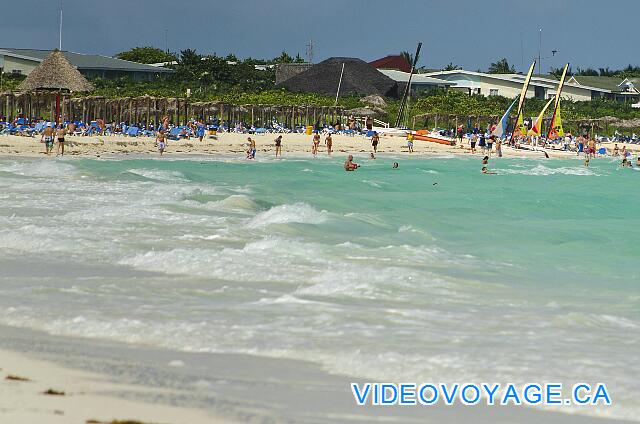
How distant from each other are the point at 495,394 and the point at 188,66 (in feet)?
222

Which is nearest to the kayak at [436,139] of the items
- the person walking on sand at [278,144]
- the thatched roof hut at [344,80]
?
the person walking on sand at [278,144]

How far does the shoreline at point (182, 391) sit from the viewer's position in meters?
5.43

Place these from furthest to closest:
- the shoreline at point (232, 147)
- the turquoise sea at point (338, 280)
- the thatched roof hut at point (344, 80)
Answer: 1. the thatched roof hut at point (344, 80)
2. the shoreline at point (232, 147)
3. the turquoise sea at point (338, 280)

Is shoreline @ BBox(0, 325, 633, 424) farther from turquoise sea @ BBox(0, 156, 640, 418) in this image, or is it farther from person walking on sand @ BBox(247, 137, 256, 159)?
person walking on sand @ BBox(247, 137, 256, 159)

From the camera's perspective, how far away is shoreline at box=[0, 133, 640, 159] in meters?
35.8

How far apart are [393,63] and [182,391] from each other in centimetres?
10540

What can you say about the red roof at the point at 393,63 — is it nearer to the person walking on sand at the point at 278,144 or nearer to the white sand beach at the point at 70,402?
the person walking on sand at the point at 278,144

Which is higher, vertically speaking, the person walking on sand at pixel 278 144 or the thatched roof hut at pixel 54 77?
the thatched roof hut at pixel 54 77

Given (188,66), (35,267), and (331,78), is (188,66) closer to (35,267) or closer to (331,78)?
(331,78)

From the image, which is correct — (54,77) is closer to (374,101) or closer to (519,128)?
(519,128)

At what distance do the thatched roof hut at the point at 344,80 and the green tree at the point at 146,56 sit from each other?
19.7m

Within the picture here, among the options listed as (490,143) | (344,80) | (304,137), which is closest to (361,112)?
(304,137)

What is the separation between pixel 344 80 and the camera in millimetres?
71938

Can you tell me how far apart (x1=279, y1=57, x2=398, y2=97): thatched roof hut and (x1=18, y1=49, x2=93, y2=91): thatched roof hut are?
2981 cm
